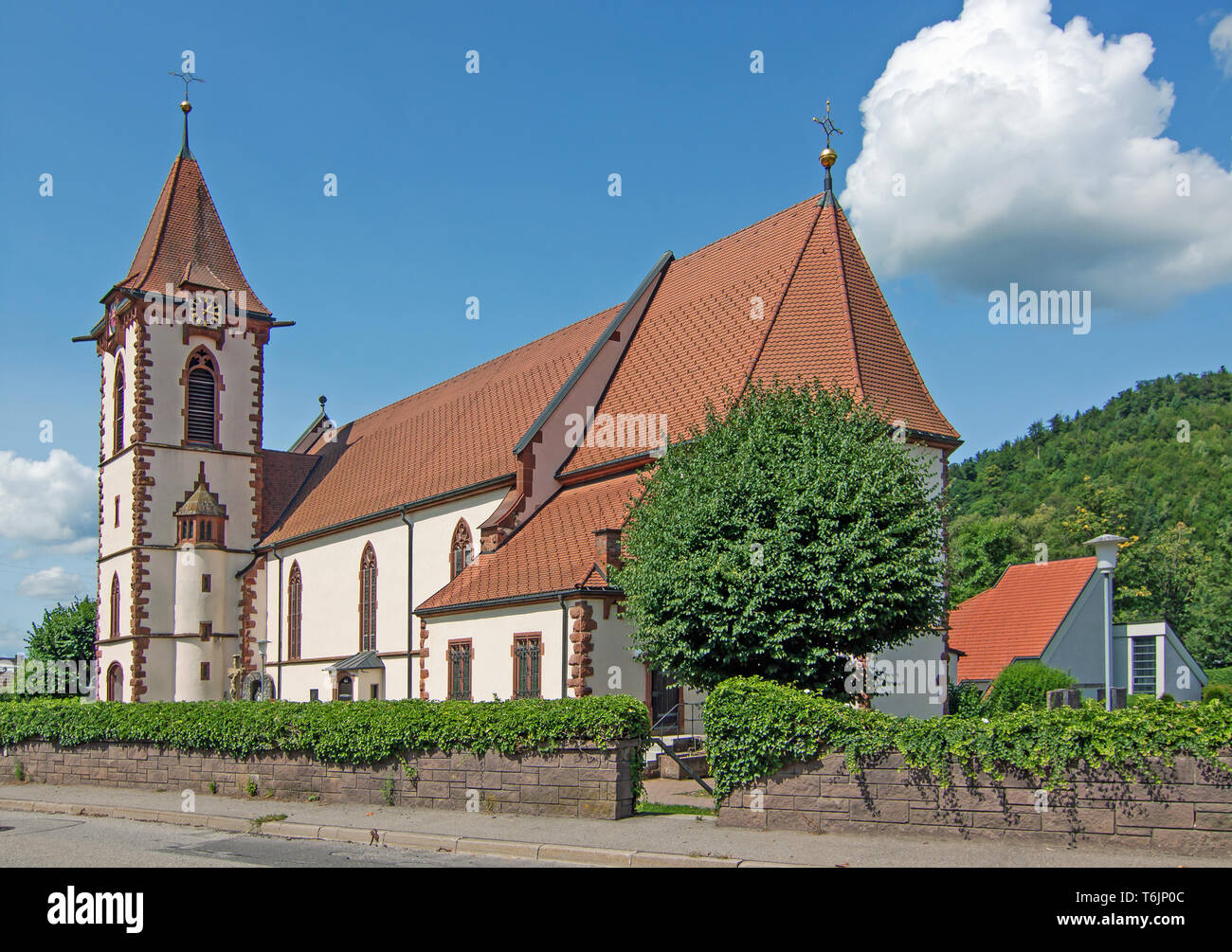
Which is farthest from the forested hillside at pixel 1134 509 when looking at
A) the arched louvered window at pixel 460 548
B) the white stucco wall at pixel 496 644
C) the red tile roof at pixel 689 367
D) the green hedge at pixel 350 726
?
the green hedge at pixel 350 726

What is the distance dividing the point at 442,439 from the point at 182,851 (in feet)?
73.0

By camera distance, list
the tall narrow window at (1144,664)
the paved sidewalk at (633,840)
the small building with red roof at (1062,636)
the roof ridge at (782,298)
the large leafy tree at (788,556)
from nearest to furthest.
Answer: the paved sidewalk at (633,840)
the large leafy tree at (788,556)
the roof ridge at (782,298)
the small building with red roof at (1062,636)
the tall narrow window at (1144,664)

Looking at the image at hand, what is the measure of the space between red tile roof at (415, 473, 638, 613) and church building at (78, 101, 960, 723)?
3.0 inches

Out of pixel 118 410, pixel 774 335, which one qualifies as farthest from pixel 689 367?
pixel 118 410

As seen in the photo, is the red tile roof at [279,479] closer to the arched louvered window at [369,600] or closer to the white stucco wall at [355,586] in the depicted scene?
the white stucco wall at [355,586]

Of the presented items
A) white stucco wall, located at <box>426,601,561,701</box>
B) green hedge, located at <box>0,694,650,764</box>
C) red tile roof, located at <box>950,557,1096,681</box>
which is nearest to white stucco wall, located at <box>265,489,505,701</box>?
white stucco wall, located at <box>426,601,561,701</box>

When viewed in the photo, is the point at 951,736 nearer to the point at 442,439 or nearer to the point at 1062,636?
the point at 442,439

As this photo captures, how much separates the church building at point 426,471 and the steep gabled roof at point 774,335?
0.07 m

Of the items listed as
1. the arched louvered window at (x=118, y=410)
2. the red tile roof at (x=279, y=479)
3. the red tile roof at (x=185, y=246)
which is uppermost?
the red tile roof at (x=185, y=246)

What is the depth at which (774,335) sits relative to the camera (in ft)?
80.7

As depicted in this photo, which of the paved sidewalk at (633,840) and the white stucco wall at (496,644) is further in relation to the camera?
the white stucco wall at (496,644)

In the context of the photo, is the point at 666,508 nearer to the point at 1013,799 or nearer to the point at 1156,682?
the point at 1013,799

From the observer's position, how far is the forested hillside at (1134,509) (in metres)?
62.3
